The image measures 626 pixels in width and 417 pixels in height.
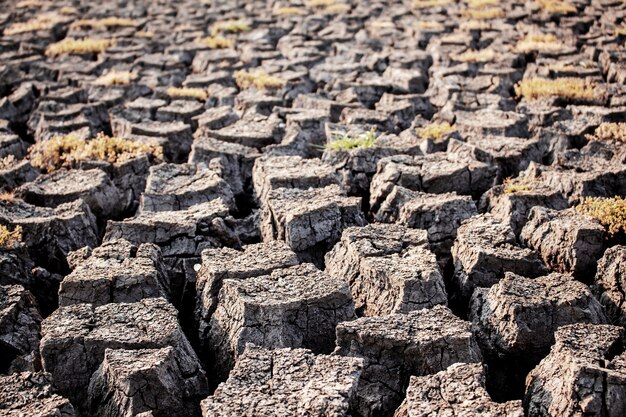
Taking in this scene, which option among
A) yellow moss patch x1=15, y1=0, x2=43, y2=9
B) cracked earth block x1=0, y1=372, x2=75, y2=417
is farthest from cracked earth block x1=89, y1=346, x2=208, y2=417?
yellow moss patch x1=15, y1=0, x2=43, y2=9

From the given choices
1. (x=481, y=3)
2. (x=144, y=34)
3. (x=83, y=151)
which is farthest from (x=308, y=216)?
(x=481, y=3)

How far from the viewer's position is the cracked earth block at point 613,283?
5.08m

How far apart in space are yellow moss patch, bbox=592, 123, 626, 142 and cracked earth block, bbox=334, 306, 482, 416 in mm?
4637

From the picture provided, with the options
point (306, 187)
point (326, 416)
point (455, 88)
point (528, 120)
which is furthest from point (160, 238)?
point (455, 88)

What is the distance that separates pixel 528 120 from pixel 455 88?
5.51 feet

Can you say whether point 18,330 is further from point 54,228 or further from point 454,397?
point 454,397

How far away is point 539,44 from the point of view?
12.4 m

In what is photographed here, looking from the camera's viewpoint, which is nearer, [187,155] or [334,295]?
[334,295]

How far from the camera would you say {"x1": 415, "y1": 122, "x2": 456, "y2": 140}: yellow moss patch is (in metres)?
8.54

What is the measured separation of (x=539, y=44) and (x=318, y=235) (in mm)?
8089

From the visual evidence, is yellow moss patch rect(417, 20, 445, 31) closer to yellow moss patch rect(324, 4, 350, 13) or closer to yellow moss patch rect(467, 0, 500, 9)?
yellow moss patch rect(467, 0, 500, 9)

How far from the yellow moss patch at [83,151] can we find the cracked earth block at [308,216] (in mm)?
2300

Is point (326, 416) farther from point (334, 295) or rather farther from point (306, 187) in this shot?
point (306, 187)

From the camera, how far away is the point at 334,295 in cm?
488
